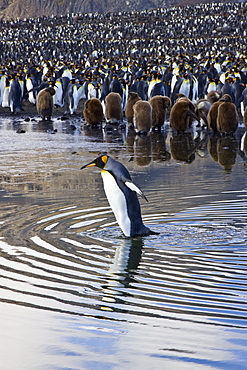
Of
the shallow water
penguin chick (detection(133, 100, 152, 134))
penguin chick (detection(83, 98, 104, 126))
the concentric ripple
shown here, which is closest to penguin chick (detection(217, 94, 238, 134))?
penguin chick (detection(133, 100, 152, 134))

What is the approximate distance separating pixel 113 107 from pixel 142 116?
219cm

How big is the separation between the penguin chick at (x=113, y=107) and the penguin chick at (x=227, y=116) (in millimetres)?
3240

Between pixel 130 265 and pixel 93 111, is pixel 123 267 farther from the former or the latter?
pixel 93 111

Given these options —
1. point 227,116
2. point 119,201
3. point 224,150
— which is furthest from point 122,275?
A: point 227,116

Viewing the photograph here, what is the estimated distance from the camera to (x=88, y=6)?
8275 cm

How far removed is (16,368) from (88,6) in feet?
272

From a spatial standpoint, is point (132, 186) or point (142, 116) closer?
point (132, 186)

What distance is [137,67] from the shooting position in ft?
93.0

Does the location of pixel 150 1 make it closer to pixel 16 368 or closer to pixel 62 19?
pixel 62 19

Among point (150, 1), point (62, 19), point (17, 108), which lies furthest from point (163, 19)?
point (17, 108)

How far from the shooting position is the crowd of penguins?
49.4ft

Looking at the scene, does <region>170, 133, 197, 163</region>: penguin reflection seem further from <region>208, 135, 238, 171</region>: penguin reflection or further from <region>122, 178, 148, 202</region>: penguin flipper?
<region>122, 178, 148, 202</region>: penguin flipper

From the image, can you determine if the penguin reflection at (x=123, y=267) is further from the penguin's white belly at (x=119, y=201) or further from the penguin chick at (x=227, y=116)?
the penguin chick at (x=227, y=116)

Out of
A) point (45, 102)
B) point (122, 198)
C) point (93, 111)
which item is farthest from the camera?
point (45, 102)
